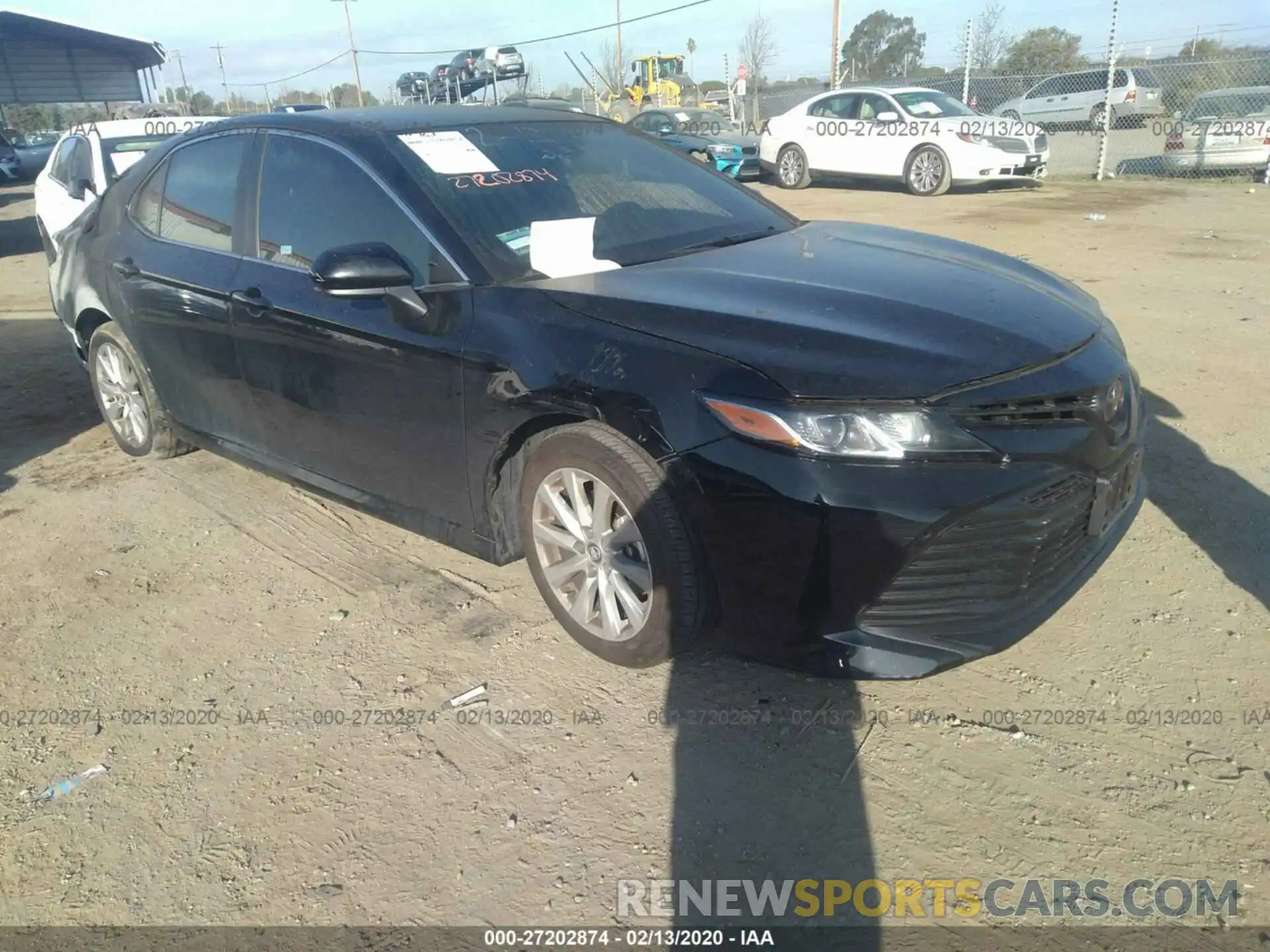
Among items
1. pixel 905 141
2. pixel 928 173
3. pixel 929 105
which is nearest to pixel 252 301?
pixel 928 173

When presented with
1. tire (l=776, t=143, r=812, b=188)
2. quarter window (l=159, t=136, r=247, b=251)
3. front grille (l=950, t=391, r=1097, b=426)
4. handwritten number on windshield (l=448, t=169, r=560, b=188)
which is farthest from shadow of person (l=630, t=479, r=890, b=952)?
tire (l=776, t=143, r=812, b=188)

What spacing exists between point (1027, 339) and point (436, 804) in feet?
6.65

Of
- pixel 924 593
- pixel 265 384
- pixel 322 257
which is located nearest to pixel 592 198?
pixel 322 257

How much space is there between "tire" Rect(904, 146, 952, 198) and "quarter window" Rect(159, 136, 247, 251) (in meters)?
13.2

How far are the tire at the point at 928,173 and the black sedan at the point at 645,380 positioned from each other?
12.3m

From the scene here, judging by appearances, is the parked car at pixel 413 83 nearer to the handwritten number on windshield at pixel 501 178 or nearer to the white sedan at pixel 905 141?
the white sedan at pixel 905 141

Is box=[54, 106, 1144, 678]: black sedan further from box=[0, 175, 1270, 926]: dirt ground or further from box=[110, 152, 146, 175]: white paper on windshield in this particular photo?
box=[110, 152, 146, 175]: white paper on windshield

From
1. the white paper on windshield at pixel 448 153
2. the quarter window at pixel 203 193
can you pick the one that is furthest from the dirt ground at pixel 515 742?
the white paper on windshield at pixel 448 153

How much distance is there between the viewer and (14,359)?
23.8 feet

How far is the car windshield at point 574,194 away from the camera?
3.21 m

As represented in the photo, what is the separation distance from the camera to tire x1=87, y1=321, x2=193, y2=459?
182 inches

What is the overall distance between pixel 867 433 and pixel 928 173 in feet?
47.2

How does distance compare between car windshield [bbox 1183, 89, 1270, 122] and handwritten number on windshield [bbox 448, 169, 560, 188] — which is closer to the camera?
handwritten number on windshield [bbox 448, 169, 560, 188]

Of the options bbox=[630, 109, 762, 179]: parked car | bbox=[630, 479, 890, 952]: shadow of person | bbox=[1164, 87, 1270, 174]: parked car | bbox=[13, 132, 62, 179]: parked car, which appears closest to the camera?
bbox=[630, 479, 890, 952]: shadow of person
